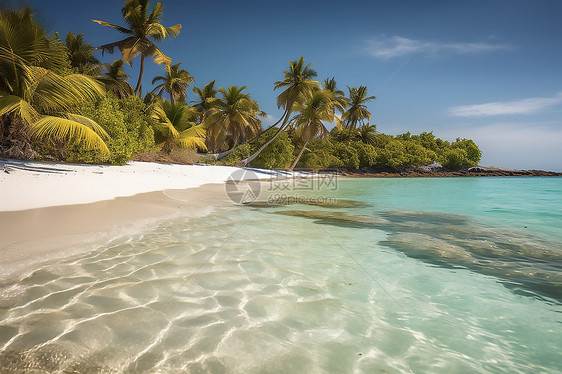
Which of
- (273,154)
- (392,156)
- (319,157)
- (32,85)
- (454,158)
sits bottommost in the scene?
(273,154)

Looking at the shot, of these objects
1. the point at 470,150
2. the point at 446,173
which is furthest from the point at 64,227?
the point at 470,150

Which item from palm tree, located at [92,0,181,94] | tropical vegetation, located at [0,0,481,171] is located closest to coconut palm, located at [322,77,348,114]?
tropical vegetation, located at [0,0,481,171]

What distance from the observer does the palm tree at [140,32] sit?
1964 cm

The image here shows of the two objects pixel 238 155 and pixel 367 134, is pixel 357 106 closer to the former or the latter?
pixel 367 134

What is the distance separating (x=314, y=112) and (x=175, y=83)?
Result: 14.3 m

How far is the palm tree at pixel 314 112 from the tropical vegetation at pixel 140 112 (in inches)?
3.7

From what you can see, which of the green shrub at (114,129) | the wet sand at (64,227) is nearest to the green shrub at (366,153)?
the green shrub at (114,129)

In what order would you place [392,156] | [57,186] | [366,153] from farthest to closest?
[392,156] → [366,153] → [57,186]

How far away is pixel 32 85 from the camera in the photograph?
8.40 metres

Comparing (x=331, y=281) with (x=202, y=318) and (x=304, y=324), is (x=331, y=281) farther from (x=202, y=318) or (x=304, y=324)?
(x=202, y=318)

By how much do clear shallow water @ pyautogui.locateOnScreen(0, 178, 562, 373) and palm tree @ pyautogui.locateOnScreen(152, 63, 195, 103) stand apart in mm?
27546

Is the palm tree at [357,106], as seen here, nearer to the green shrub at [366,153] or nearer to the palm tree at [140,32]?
the green shrub at [366,153]

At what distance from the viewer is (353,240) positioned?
4242 millimetres

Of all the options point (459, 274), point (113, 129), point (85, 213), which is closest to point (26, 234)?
point (85, 213)
